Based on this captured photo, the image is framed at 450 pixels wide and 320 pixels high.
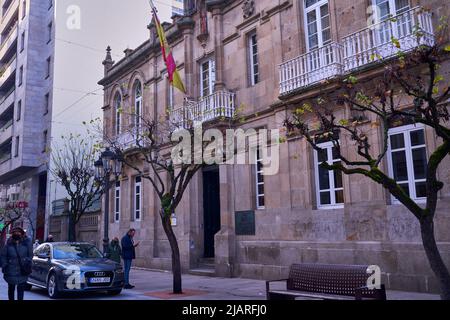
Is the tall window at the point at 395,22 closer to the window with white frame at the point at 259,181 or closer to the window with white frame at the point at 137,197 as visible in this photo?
the window with white frame at the point at 259,181

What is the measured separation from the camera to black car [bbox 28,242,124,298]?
1178cm

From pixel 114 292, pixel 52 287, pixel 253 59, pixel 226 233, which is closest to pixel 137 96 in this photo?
pixel 253 59

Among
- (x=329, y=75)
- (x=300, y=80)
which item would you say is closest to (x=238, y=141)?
(x=300, y=80)

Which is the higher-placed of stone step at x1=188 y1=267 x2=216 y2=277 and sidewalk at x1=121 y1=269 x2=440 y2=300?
stone step at x1=188 y1=267 x2=216 y2=277

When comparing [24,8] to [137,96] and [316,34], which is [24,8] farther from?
[316,34]

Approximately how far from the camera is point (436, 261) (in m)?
7.06

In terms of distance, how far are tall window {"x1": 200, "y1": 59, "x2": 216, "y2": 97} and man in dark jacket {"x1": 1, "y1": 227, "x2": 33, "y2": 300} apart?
1058cm

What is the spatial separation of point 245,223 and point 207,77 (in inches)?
266

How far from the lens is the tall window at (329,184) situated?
44.0 ft

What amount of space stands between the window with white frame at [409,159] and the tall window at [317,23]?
13.0 feet

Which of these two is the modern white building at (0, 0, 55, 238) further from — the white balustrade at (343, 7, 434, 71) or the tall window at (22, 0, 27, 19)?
the white balustrade at (343, 7, 434, 71)

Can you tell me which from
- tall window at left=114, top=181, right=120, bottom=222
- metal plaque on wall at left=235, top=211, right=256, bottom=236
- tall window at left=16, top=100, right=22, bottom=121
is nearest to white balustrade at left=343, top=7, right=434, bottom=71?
metal plaque on wall at left=235, top=211, right=256, bottom=236

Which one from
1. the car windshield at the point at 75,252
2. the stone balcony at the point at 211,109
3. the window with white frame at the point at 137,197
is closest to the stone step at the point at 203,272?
the car windshield at the point at 75,252
